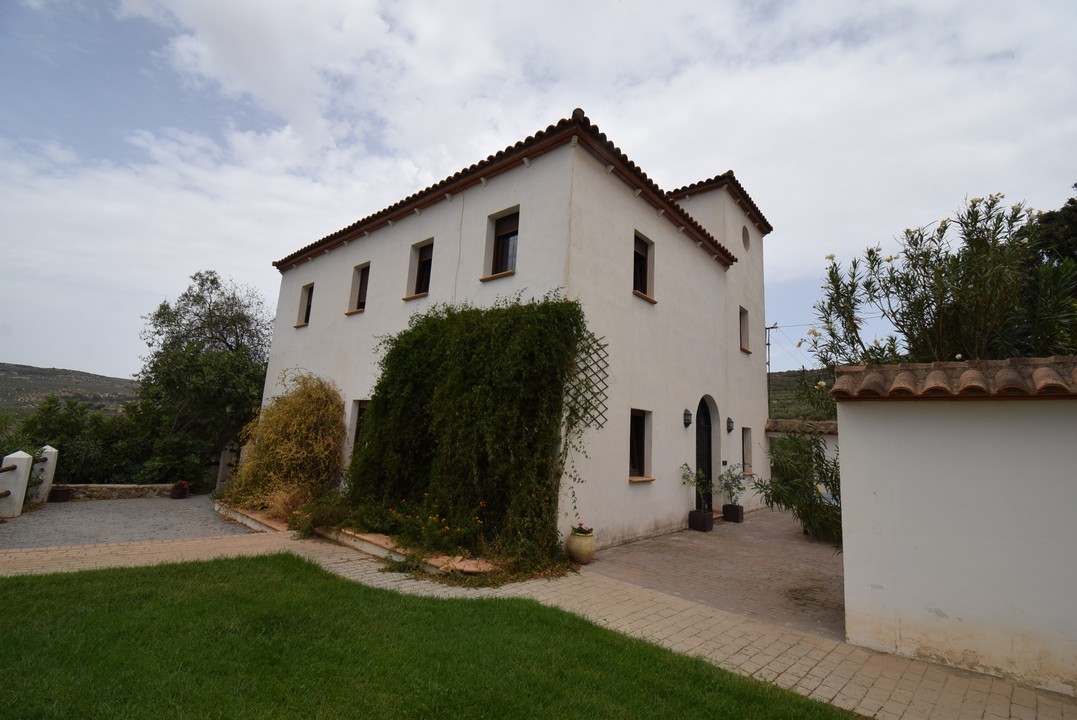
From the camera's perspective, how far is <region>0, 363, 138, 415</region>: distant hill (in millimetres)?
18109

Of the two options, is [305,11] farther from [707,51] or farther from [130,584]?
[130,584]

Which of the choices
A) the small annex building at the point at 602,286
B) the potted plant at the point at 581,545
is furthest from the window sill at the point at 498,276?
the potted plant at the point at 581,545

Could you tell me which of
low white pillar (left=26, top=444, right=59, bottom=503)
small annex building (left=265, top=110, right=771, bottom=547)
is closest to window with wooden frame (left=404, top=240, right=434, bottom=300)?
small annex building (left=265, top=110, right=771, bottom=547)

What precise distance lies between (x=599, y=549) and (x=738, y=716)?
4565 mm

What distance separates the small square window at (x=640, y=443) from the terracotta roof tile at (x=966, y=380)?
451 cm

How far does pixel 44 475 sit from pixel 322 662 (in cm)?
1181

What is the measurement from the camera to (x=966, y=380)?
3732mm

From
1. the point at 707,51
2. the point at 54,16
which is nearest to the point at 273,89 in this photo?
the point at 54,16

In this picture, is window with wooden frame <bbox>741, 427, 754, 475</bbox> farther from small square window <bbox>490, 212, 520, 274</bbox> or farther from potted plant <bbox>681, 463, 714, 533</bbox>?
small square window <bbox>490, 212, 520, 274</bbox>

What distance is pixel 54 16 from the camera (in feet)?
21.0

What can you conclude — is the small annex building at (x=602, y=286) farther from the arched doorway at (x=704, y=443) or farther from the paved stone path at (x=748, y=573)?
the paved stone path at (x=748, y=573)

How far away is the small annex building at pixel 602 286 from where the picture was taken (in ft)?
24.6

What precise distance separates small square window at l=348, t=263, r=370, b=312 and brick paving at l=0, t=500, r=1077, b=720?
6.18 m

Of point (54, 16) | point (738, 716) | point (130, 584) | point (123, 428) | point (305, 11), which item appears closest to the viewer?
point (738, 716)
